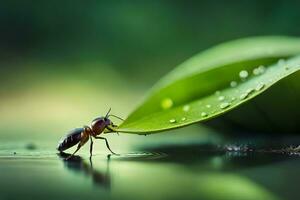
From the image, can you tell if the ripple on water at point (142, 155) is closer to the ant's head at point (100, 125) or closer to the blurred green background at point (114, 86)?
the blurred green background at point (114, 86)

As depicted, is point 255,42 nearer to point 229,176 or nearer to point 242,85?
point 242,85

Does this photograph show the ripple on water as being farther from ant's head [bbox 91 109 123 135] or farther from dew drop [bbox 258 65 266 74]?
dew drop [bbox 258 65 266 74]

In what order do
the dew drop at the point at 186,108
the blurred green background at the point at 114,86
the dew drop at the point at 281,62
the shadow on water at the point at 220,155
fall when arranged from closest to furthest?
the blurred green background at the point at 114,86 → the shadow on water at the point at 220,155 → the dew drop at the point at 186,108 → the dew drop at the point at 281,62

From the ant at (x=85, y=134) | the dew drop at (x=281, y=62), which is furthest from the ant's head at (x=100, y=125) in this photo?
the dew drop at (x=281, y=62)

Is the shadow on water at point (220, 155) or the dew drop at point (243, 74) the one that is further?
the dew drop at point (243, 74)

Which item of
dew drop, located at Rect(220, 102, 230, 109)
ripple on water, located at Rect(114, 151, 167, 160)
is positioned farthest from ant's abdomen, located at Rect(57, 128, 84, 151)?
dew drop, located at Rect(220, 102, 230, 109)

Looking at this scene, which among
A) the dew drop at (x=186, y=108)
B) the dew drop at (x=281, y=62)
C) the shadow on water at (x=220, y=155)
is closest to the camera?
the shadow on water at (x=220, y=155)
